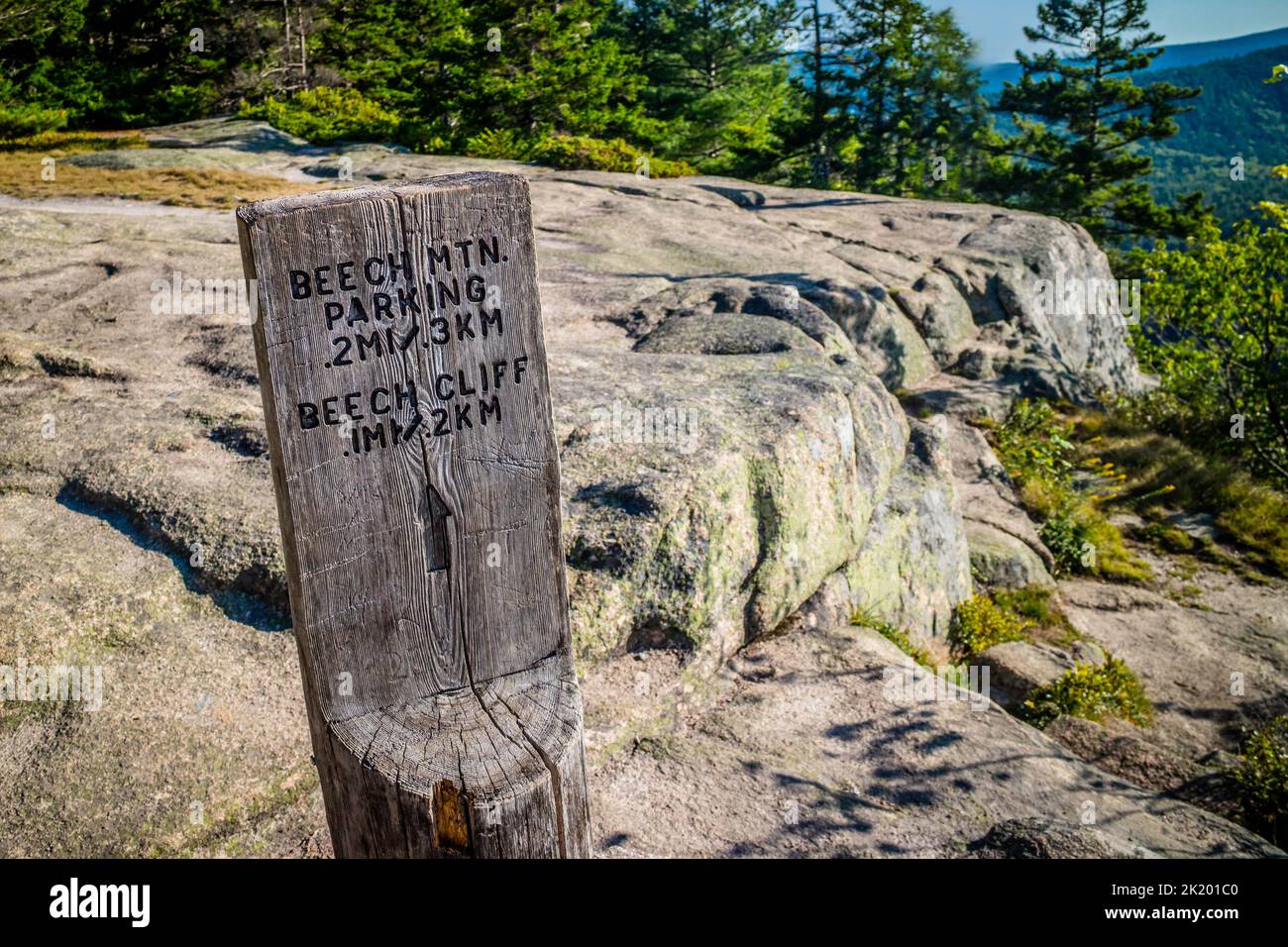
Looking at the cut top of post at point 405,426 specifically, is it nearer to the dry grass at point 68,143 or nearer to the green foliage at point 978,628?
the green foliage at point 978,628

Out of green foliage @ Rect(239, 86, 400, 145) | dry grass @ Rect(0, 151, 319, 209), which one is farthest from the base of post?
green foliage @ Rect(239, 86, 400, 145)

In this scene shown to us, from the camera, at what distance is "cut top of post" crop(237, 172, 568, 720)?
6.20 feet

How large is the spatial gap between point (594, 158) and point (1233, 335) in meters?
12.8

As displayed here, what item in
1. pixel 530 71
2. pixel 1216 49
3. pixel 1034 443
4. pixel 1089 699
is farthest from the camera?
pixel 1216 49

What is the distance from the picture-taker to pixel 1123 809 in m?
5.51

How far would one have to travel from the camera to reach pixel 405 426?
1.99m

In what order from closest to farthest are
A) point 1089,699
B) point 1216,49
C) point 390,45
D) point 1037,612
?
point 1089,699
point 1037,612
point 390,45
point 1216,49

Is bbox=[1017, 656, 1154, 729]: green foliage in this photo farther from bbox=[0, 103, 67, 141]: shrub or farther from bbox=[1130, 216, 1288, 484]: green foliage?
bbox=[0, 103, 67, 141]: shrub

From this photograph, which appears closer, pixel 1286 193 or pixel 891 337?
pixel 891 337

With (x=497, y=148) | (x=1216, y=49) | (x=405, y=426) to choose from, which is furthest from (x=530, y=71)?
(x=1216, y=49)

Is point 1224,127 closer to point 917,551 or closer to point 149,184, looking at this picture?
point 149,184

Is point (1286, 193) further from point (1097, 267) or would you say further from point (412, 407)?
point (412, 407)

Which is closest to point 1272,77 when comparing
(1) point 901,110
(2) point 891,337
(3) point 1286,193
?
(2) point 891,337
